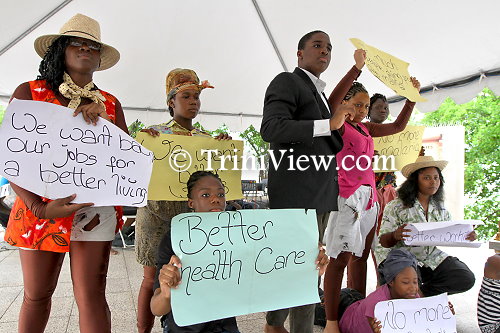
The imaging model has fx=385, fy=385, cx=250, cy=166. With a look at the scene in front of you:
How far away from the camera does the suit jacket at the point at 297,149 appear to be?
1847 mm

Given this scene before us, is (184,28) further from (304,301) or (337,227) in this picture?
(304,301)

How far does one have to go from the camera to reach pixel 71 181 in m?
1.48

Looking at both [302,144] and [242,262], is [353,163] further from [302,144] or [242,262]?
[242,262]

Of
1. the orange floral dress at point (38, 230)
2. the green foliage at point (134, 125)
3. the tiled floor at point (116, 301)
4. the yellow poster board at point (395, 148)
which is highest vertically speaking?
the green foliage at point (134, 125)

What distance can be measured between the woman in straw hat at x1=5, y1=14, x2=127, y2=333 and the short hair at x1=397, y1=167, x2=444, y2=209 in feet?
6.86

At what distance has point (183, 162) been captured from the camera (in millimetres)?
2367

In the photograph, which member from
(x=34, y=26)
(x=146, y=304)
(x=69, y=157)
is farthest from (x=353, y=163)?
(x=34, y=26)

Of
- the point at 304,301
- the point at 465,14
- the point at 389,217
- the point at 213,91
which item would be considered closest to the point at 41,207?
the point at 304,301

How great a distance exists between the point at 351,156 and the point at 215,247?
1268mm

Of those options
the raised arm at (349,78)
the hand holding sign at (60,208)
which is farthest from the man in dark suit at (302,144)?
the hand holding sign at (60,208)

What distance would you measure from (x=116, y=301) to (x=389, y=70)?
2.87m

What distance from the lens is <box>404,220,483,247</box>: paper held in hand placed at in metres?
2.48

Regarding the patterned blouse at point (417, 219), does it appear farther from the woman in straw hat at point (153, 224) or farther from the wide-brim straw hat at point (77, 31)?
the wide-brim straw hat at point (77, 31)

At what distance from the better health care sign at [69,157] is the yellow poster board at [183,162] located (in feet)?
2.12
